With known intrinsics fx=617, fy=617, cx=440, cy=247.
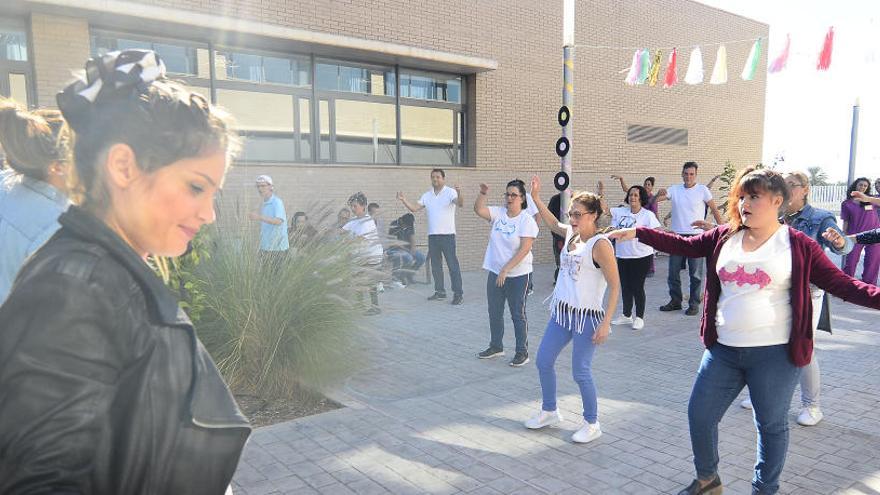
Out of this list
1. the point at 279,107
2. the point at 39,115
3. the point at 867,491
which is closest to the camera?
the point at 39,115

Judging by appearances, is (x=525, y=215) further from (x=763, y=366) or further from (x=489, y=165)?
(x=489, y=165)

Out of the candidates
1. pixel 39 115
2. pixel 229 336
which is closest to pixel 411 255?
pixel 229 336

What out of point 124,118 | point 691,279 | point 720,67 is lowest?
point 691,279

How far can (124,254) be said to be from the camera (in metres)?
1.11

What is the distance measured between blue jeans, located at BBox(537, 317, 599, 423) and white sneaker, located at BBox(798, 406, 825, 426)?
5.54 feet

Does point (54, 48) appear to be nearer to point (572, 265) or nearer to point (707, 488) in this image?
point (572, 265)

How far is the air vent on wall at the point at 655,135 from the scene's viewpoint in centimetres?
1747

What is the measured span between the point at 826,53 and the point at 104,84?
1160 centimetres

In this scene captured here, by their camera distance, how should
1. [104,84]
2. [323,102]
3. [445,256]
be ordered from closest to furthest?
[104,84], [445,256], [323,102]

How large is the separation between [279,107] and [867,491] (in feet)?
35.6

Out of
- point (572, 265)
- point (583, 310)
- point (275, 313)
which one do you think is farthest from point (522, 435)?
point (275, 313)

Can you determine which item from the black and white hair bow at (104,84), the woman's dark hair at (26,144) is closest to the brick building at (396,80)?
the woman's dark hair at (26,144)

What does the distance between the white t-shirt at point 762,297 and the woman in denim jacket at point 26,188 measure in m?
3.17

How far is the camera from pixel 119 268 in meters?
1.10
